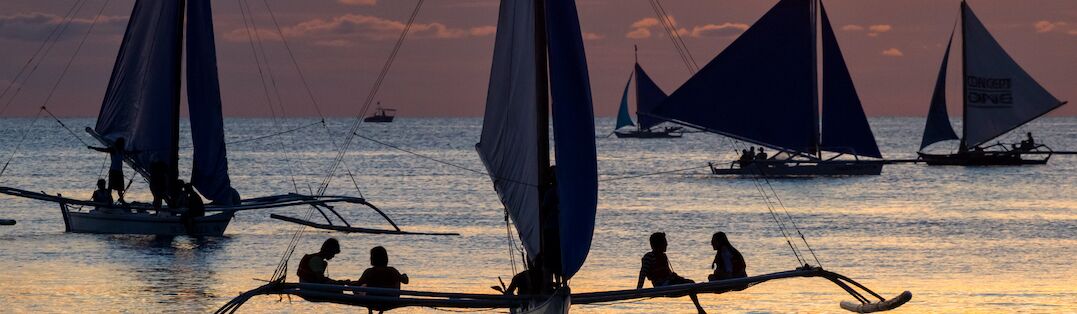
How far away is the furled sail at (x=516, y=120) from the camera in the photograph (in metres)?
23.0

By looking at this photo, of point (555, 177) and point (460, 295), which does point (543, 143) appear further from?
point (460, 295)

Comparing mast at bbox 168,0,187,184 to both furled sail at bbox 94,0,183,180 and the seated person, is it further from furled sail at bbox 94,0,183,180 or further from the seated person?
the seated person

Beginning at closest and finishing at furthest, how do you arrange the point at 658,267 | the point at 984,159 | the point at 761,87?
the point at 658,267 < the point at 761,87 < the point at 984,159

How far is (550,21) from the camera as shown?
22766mm

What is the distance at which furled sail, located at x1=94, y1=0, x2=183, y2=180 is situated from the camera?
45.2 m

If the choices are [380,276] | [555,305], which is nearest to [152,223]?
[380,276]

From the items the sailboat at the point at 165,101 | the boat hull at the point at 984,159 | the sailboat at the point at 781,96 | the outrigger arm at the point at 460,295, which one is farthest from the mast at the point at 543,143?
the boat hull at the point at 984,159

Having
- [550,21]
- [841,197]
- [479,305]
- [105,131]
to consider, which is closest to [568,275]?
[479,305]

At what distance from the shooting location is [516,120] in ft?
77.9

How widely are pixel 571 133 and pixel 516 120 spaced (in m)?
1.35

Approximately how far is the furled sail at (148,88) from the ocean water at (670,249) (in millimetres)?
2677

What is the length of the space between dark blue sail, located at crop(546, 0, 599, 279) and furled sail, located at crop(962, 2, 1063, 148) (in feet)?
237

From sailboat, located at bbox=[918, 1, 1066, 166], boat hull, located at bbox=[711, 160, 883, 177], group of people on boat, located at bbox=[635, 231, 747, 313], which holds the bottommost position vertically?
boat hull, located at bbox=[711, 160, 883, 177]

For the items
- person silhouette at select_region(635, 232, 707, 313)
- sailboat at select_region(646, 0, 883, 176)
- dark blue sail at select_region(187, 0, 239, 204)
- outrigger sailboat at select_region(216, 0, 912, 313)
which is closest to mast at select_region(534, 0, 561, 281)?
outrigger sailboat at select_region(216, 0, 912, 313)
